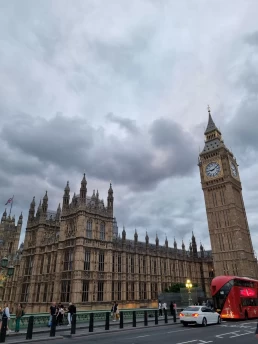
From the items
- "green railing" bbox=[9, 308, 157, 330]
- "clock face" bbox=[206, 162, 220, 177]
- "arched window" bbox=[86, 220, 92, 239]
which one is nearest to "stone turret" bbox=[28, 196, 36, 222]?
"arched window" bbox=[86, 220, 92, 239]

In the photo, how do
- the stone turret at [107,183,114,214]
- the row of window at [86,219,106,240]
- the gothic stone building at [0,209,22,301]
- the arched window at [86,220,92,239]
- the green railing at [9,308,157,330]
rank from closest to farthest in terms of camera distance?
the green railing at [9,308,157,330] → the arched window at [86,220,92,239] → the row of window at [86,219,106,240] → the stone turret at [107,183,114,214] → the gothic stone building at [0,209,22,301]

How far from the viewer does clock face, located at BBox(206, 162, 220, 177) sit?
75.0 metres

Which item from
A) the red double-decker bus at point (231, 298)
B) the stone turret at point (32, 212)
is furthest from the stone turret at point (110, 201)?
the red double-decker bus at point (231, 298)

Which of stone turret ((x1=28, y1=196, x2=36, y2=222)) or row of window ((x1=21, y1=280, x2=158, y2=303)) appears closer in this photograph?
row of window ((x1=21, y1=280, x2=158, y2=303))

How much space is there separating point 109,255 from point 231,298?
2679 cm

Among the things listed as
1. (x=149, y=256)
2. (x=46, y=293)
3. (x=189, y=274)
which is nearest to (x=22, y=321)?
(x=46, y=293)

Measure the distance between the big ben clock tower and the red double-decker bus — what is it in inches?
1580

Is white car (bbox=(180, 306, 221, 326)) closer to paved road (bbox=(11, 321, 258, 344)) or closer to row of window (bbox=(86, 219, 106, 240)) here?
paved road (bbox=(11, 321, 258, 344))

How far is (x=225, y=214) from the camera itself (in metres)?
70.6

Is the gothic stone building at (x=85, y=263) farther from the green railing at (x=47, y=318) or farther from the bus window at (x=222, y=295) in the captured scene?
the bus window at (x=222, y=295)

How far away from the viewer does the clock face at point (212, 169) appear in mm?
74988

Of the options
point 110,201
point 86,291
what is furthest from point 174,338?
point 110,201

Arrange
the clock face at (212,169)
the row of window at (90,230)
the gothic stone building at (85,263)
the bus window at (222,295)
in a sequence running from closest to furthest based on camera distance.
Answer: the bus window at (222,295) → the gothic stone building at (85,263) → the row of window at (90,230) → the clock face at (212,169)

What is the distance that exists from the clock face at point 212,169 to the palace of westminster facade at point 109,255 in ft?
0.96
